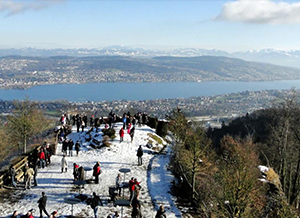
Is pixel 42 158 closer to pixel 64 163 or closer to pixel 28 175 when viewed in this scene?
pixel 64 163

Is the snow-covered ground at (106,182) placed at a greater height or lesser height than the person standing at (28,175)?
lesser

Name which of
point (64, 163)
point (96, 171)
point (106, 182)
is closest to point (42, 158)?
point (64, 163)

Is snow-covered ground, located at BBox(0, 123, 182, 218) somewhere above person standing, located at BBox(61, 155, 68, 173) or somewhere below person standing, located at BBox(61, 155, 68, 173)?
below

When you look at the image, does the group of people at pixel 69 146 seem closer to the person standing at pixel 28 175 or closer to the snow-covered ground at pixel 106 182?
the snow-covered ground at pixel 106 182

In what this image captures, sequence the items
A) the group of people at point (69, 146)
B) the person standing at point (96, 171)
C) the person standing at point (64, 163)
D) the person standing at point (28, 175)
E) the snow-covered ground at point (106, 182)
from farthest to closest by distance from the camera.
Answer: the group of people at point (69, 146), the person standing at point (64, 163), the person standing at point (96, 171), the person standing at point (28, 175), the snow-covered ground at point (106, 182)

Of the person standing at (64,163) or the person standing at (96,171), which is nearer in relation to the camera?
the person standing at (96,171)

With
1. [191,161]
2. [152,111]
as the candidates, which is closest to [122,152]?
[191,161]

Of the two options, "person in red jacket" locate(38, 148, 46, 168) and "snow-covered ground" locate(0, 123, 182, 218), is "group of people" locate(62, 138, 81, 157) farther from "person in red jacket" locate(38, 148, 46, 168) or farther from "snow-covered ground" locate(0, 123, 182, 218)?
"person in red jacket" locate(38, 148, 46, 168)

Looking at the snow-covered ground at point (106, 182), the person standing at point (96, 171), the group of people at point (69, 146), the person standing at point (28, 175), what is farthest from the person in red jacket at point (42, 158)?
the person standing at point (96, 171)

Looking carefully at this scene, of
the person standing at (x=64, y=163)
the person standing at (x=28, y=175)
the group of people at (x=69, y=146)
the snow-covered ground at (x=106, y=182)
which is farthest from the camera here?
the group of people at (x=69, y=146)

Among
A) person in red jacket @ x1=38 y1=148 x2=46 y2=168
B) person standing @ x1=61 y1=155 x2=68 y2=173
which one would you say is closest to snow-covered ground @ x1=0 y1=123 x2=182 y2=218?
person standing @ x1=61 y1=155 x2=68 y2=173
